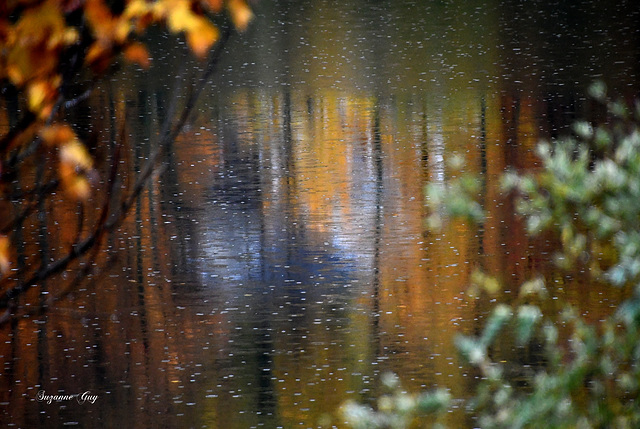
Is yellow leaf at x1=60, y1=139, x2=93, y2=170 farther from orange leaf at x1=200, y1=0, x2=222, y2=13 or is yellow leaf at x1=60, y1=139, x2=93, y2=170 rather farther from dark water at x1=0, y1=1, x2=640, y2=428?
orange leaf at x1=200, y1=0, x2=222, y2=13

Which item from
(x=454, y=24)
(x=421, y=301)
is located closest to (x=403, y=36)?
(x=454, y=24)

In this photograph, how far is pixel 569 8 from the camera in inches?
1033

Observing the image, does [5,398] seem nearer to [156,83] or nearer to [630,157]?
[630,157]

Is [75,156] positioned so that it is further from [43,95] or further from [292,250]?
[292,250]

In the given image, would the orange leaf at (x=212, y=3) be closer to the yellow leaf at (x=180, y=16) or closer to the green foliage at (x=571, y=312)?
the yellow leaf at (x=180, y=16)

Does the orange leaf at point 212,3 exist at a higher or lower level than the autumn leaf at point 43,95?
higher

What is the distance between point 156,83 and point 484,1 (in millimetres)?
13049

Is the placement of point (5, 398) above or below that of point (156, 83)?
below

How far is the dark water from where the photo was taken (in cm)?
644

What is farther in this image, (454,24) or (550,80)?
(454,24)

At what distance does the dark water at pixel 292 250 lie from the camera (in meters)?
6.44
